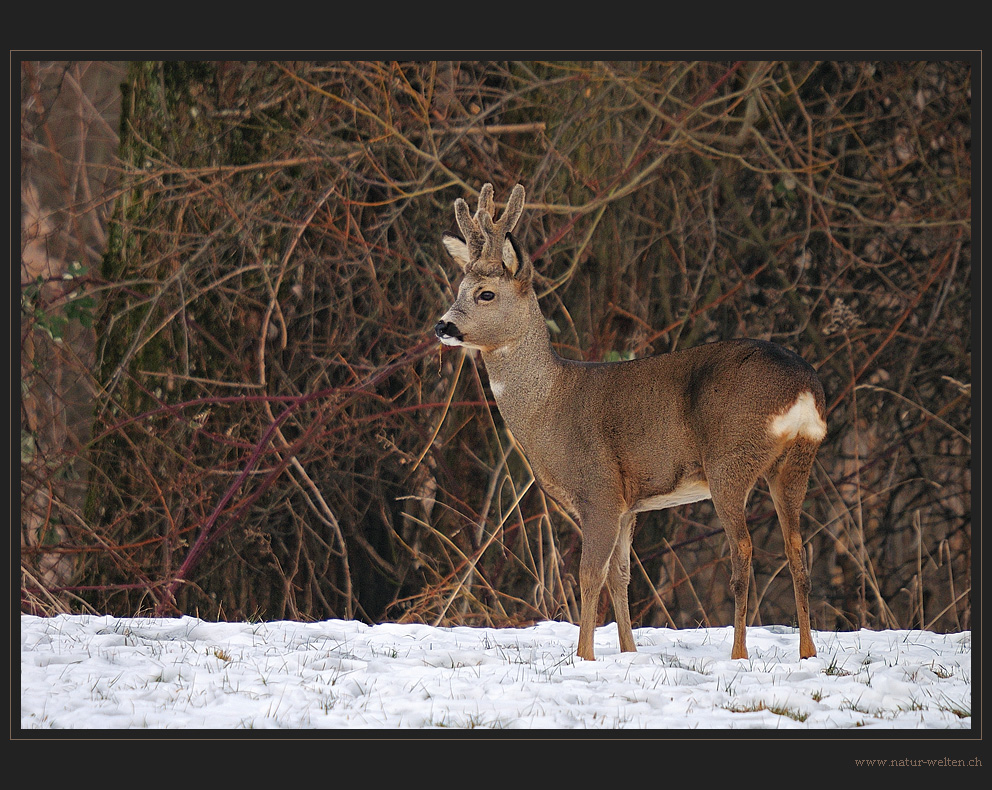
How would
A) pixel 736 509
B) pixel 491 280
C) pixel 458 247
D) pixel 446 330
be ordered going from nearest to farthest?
pixel 736 509 < pixel 446 330 < pixel 491 280 < pixel 458 247

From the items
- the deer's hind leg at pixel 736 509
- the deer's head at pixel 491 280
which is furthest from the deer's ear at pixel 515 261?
the deer's hind leg at pixel 736 509

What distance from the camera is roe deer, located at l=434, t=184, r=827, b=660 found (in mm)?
5445

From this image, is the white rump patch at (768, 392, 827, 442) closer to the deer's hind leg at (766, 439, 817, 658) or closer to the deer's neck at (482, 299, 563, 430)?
the deer's hind leg at (766, 439, 817, 658)

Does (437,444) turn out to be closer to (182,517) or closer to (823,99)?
(182,517)

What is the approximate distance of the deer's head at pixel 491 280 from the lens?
5.84 meters

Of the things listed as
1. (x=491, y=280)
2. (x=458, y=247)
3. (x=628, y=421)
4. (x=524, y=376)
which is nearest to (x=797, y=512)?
(x=628, y=421)

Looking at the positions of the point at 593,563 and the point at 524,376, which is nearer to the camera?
the point at 593,563

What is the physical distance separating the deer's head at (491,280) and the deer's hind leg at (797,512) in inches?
60.6

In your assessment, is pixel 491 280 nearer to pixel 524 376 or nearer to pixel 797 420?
pixel 524 376

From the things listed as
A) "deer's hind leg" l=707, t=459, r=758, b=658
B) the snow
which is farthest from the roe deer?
the snow

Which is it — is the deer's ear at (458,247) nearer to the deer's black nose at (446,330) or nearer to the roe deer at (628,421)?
the roe deer at (628,421)

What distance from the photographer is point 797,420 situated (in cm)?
545

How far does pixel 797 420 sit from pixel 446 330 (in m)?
1.76

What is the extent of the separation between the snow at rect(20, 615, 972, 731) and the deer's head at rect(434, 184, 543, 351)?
164 centimetres
